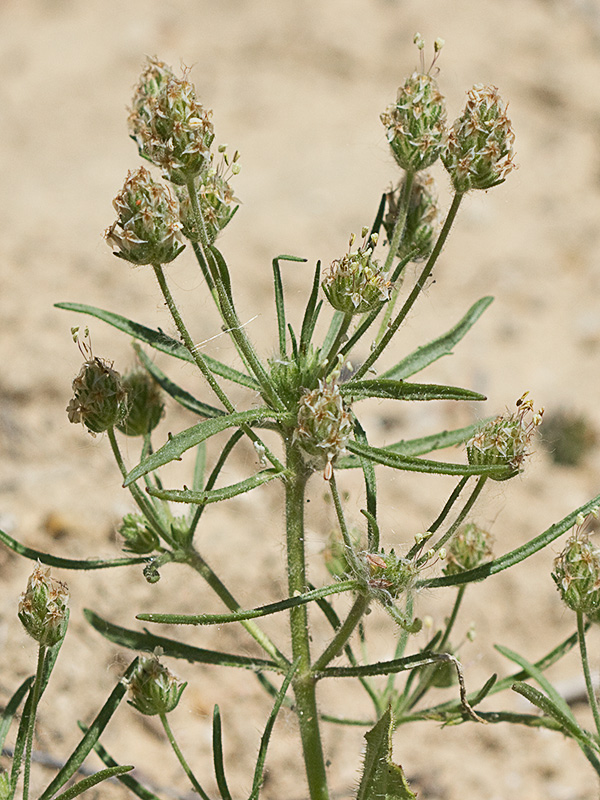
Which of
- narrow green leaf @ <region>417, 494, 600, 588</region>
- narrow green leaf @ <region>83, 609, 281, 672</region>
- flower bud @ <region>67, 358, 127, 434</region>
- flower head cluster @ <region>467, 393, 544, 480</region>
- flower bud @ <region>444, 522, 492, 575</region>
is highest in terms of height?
flower bud @ <region>444, 522, 492, 575</region>

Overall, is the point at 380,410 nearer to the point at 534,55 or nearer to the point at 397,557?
the point at 397,557

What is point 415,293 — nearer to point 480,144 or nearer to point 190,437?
point 480,144

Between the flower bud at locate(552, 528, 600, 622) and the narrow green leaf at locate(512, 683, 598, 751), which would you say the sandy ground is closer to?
the flower bud at locate(552, 528, 600, 622)

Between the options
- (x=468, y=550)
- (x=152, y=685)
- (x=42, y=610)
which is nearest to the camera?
(x=42, y=610)

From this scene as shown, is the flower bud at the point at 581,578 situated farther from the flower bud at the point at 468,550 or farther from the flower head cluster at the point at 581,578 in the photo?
the flower bud at the point at 468,550

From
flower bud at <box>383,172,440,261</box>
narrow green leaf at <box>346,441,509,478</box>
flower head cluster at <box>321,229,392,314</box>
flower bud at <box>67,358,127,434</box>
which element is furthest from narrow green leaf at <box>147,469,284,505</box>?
flower bud at <box>383,172,440,261</box>

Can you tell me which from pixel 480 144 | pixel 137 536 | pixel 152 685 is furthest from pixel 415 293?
pixel 152 685
